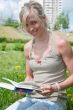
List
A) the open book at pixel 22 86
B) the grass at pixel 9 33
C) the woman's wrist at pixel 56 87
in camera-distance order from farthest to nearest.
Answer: the grass at pixel 9 33 < the woman's wrist at pixel 56 87 < the open book at pixel 22 86

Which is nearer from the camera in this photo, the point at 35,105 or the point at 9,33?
the point at 35,105

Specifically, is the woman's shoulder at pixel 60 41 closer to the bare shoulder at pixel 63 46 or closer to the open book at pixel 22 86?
the bare shoulder at pixel 63 46

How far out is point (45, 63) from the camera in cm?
291

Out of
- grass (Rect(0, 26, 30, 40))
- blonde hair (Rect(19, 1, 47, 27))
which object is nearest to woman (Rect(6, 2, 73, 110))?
blonde hair (Rect(19, 1, 47, 27))

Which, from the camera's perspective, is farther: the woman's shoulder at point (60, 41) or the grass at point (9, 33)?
the grass at point (9, 33)

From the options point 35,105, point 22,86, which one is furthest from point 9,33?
point 22,86

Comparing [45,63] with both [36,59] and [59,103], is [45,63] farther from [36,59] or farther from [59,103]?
[59,103]

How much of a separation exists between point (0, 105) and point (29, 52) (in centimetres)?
120

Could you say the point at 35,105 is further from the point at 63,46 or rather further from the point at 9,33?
the point at 9,33

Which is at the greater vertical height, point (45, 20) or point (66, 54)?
point (45, 20)

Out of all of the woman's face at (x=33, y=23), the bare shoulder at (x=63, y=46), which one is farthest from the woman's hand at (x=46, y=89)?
the woman's face at (x=33, y=23)

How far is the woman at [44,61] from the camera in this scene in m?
2.82

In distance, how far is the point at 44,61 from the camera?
2922 millimetres

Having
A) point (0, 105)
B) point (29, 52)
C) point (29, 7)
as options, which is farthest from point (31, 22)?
point (0, 105)
